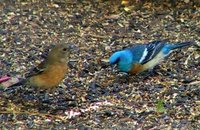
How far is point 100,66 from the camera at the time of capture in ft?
23.1

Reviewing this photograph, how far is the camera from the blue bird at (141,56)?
6703 mm

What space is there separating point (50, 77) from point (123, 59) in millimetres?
955

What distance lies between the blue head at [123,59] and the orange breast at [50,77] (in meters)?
0.77

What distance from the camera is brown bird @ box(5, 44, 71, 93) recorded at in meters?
6.05

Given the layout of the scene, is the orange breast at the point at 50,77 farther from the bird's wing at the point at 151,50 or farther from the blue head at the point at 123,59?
the bird's wing at the point at 151,50

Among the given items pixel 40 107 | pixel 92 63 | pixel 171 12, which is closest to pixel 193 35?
pixel 171 12


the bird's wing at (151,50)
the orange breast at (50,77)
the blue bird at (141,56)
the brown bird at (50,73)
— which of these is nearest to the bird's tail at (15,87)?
the brown bird at (50,73)

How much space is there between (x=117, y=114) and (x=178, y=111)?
0.54 meters

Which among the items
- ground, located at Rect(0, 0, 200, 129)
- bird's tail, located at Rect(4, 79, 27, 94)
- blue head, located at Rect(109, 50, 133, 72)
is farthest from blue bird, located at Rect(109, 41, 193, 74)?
bird's tail, located at Rect(4, 79, 27, 94)

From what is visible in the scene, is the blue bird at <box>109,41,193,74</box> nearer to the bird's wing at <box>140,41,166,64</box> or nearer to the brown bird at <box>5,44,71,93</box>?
the bird's wing at <box>140,41,166,64</box>

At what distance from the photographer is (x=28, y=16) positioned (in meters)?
8.30

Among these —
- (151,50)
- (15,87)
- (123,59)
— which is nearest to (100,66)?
(123,59)

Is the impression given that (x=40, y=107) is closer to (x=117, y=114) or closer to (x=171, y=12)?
(x=117, y=114)

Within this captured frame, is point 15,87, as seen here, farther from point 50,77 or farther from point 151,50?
point 151,50
